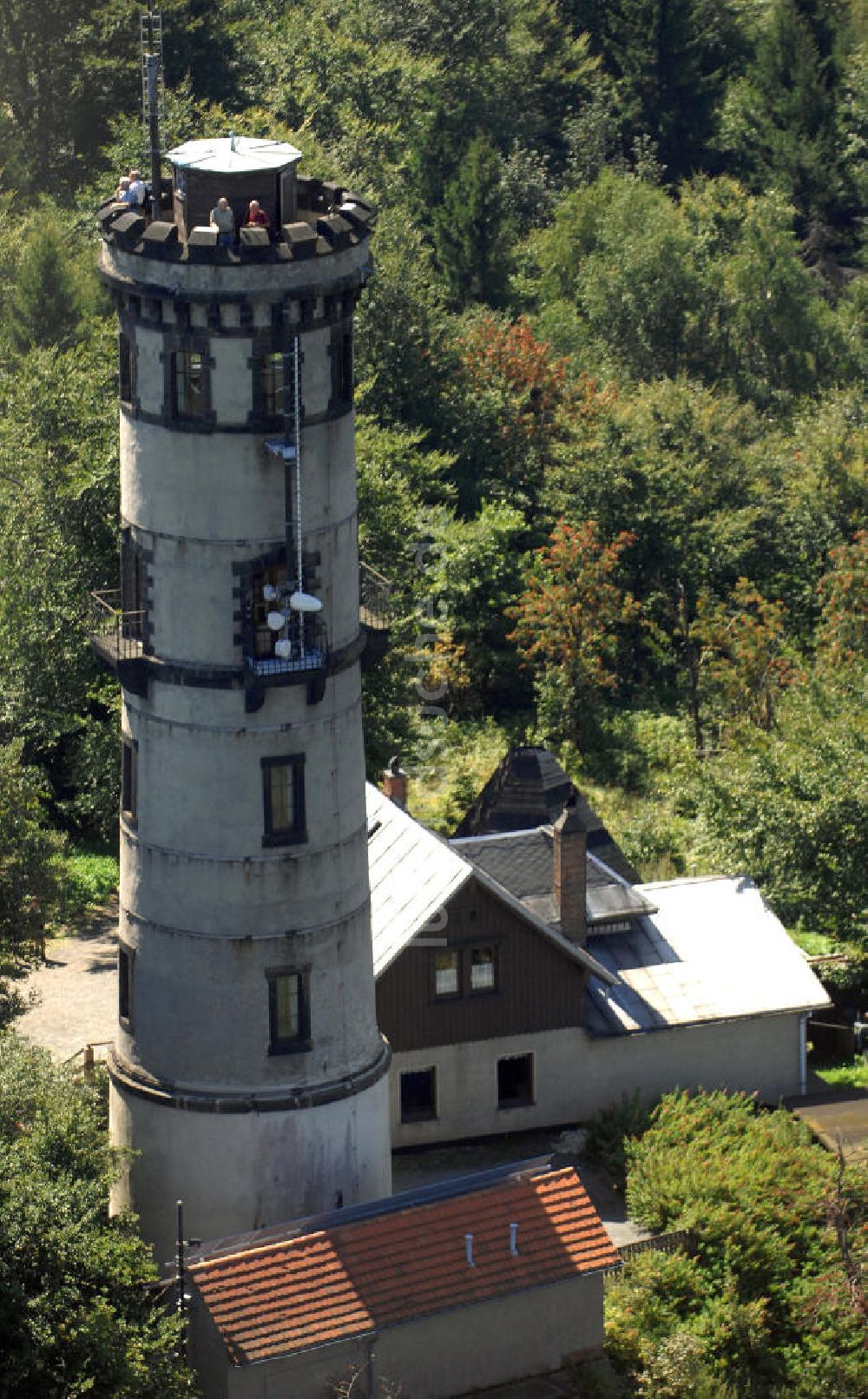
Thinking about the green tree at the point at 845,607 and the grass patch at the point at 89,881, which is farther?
the green tree at the point at 845,607

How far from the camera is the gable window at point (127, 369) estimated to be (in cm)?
4425

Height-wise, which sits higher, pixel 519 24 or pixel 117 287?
pixel 117 287

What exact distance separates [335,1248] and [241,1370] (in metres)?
2.91

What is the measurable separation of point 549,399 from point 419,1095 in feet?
153

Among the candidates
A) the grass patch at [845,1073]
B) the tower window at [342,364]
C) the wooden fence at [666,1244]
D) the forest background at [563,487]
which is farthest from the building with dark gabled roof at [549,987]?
the tower window at [342,364]

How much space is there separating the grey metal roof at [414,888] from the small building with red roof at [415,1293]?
716cm

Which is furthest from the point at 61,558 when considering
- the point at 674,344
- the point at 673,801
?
the point at 674,344

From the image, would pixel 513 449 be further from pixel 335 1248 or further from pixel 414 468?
pixel 335 1248

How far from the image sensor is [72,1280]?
43.6 meters

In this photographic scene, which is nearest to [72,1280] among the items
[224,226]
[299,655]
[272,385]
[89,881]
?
[299,655]

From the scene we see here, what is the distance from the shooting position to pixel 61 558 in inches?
2805

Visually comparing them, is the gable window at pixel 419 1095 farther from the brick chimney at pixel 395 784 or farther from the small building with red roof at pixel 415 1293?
the brick chimney at pixel 395 784

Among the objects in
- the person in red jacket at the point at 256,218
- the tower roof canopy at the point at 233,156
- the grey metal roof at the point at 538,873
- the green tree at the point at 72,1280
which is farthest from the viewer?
the grey metal roof at the point at 538,873

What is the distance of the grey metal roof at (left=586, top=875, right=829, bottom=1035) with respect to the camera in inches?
2307
